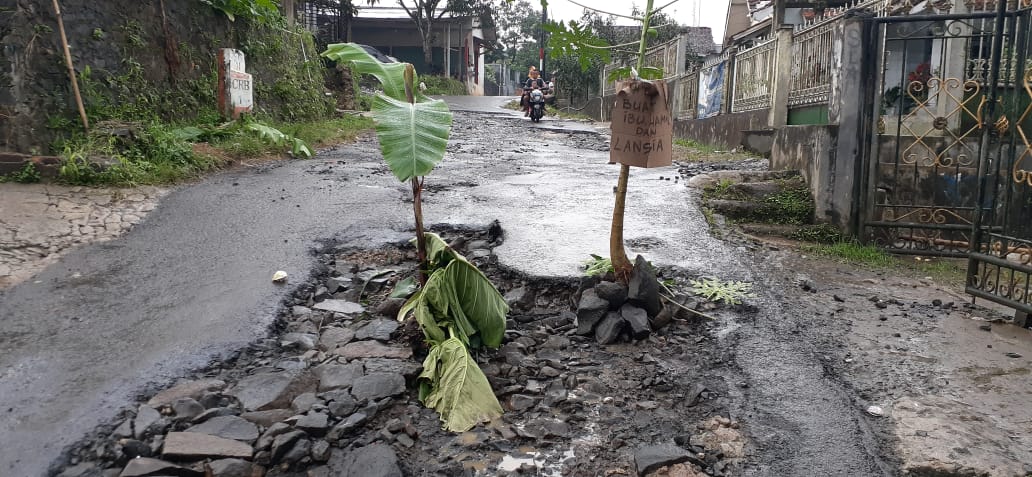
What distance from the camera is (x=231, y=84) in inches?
324

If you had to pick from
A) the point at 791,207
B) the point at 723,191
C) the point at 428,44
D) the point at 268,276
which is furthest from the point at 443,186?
the point at 428,44

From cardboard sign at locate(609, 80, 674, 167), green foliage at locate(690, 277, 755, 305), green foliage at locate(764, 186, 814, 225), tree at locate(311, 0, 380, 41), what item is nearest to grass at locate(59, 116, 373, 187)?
cardboard sign at locate(609, 80, 674, 167)

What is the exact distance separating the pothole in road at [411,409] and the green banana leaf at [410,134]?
2.56 feet

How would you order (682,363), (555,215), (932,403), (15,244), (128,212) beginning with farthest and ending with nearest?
(555,215) < (128,212) < (15,244) < (682,363) < (932,403)

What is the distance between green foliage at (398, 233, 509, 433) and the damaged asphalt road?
774 millimetres

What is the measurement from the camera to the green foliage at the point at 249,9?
8633mm

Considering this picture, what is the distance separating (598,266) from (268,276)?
1.87m

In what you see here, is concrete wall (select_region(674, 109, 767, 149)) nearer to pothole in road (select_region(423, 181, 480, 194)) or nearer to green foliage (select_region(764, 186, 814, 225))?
green foliage (select_region(764, 186, 814, 225))

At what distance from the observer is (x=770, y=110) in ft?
29.1

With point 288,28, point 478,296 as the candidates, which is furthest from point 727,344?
point 288,28

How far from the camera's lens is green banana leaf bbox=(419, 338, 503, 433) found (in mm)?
2559

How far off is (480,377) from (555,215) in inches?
107

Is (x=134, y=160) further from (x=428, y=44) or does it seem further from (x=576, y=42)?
(x=428, y=44)

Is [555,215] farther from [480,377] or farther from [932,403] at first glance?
[932,403]
